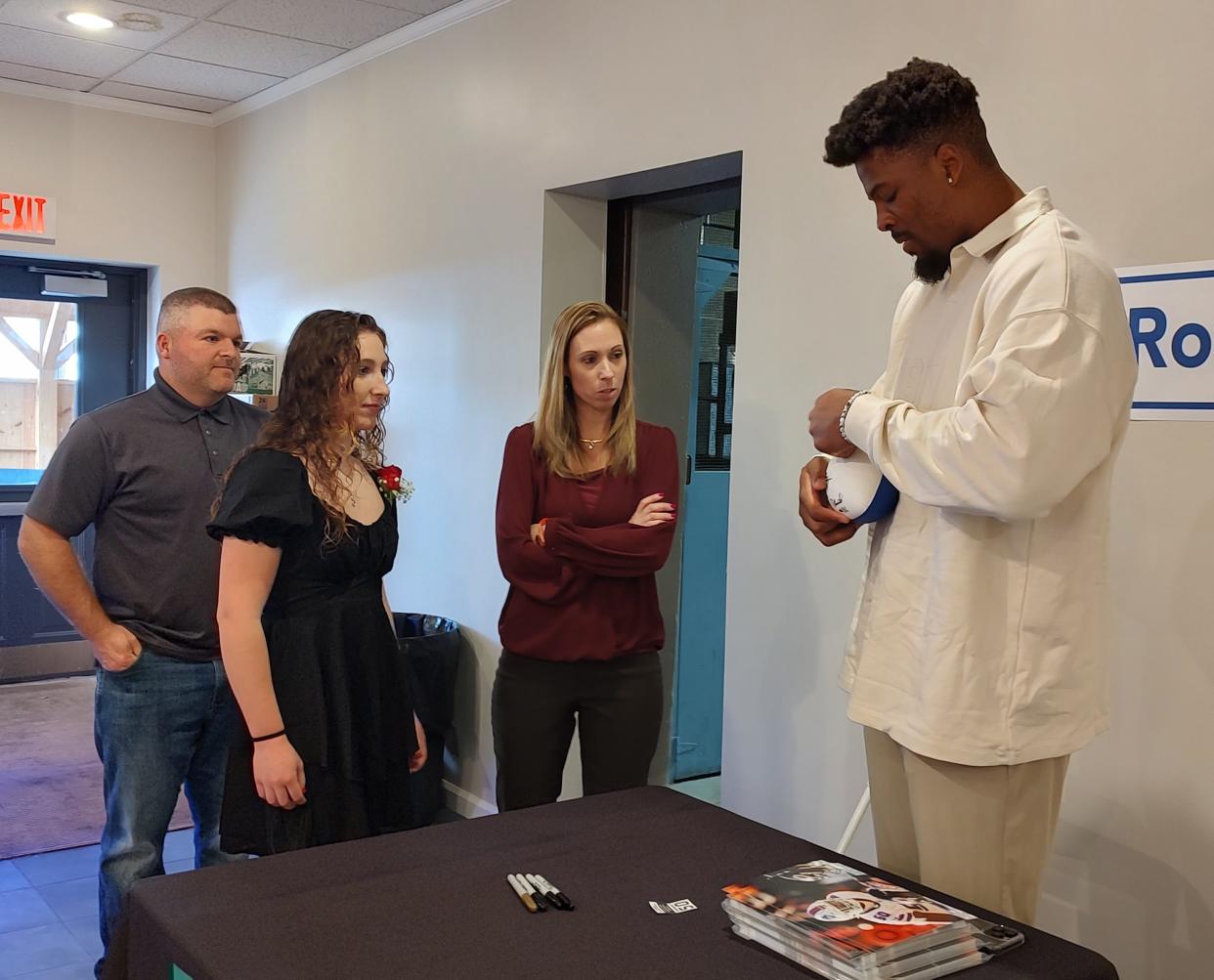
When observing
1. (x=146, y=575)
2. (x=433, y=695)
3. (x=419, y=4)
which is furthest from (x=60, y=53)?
(x=146, y=575)

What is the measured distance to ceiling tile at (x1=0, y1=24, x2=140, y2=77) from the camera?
4.59 m

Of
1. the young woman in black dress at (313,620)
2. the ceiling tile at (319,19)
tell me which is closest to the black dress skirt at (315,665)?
the young woman in black dress at (313,620)

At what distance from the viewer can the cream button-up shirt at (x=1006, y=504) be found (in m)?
1.29

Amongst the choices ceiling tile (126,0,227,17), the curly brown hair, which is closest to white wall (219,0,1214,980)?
ceiling tile (126,0,227,17)

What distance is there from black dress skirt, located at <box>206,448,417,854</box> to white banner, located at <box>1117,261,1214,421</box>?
1.42m

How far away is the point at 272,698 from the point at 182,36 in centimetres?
346

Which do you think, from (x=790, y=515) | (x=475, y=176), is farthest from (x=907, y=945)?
(x=475, y=176)

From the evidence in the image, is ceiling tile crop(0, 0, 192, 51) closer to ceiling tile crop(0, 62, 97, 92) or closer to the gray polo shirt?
ceiling tile crop(0, 62, 97, 92)

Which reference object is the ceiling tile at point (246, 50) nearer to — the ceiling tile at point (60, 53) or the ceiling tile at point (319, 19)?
the ceiling tile at point (319, 19)

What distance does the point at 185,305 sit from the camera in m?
2.57

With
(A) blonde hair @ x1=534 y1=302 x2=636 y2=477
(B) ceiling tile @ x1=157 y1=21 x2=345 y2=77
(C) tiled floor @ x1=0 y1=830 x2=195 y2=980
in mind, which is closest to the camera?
(A) blonde hair @ x1=534 y1=302 x2=636 y2=477

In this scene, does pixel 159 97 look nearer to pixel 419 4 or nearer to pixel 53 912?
pixel 419 4

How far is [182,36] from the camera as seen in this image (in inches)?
177

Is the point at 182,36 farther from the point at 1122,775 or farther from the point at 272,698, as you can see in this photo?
the point at 1122,775
